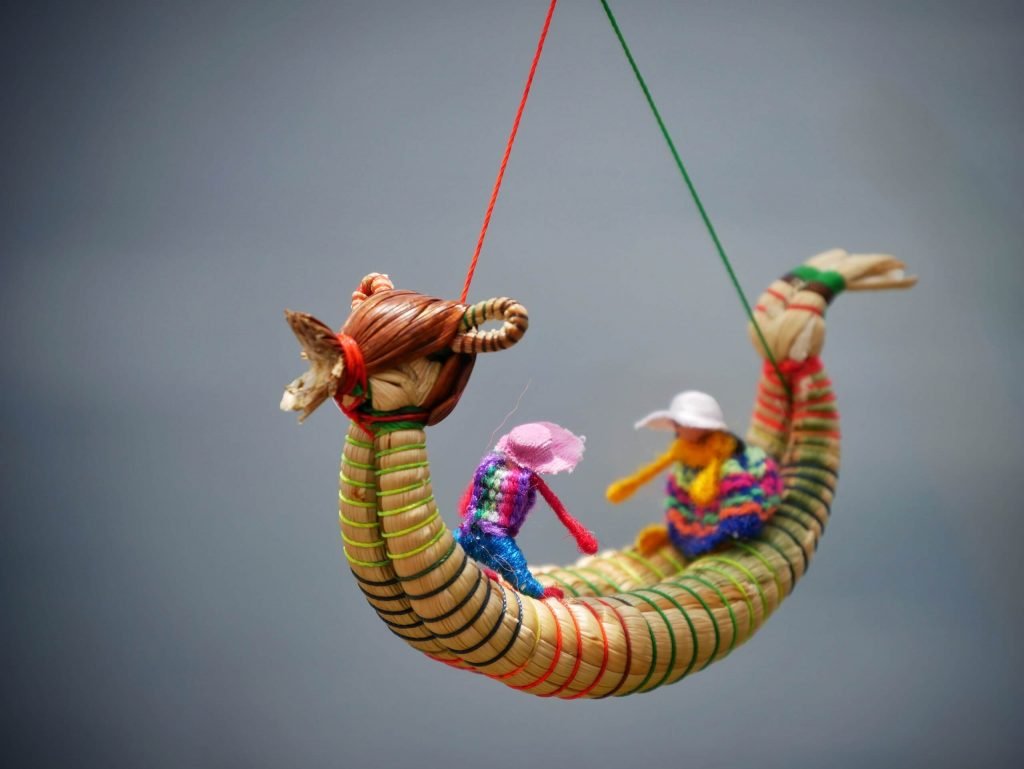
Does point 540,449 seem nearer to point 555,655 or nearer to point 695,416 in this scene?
point 555,655

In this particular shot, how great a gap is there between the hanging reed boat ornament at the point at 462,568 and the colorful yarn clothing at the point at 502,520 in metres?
0.04

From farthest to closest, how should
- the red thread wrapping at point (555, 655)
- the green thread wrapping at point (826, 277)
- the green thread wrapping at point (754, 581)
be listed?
the green thread wrapping at point (826, 277)
the green thread wrapping at point (754, 581)
the red thread wrapping at point (555, 655)

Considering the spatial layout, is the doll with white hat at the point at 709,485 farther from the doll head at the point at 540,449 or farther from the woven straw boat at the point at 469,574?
the doll head at the point at 540,449

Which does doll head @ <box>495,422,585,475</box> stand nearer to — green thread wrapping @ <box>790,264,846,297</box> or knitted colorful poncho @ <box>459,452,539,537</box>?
knitted colorful poncho @ <box>459,452,539,537</box>

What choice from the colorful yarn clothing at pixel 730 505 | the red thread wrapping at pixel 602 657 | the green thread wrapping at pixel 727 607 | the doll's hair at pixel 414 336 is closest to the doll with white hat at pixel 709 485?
the colorful yarn clothing at pixel 730 505

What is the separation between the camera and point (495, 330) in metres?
1.38

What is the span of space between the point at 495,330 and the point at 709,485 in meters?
0.65

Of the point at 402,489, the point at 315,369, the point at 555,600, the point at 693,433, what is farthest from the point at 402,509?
the point at 693,433

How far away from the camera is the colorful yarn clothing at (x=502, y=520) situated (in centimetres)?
156

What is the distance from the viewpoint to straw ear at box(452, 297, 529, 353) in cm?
136

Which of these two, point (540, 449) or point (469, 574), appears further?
point (540, 449)

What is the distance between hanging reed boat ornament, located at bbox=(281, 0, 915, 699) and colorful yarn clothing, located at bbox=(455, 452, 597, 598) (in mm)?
40

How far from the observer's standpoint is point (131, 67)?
222 centimetres

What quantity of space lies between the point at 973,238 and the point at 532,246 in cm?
93
